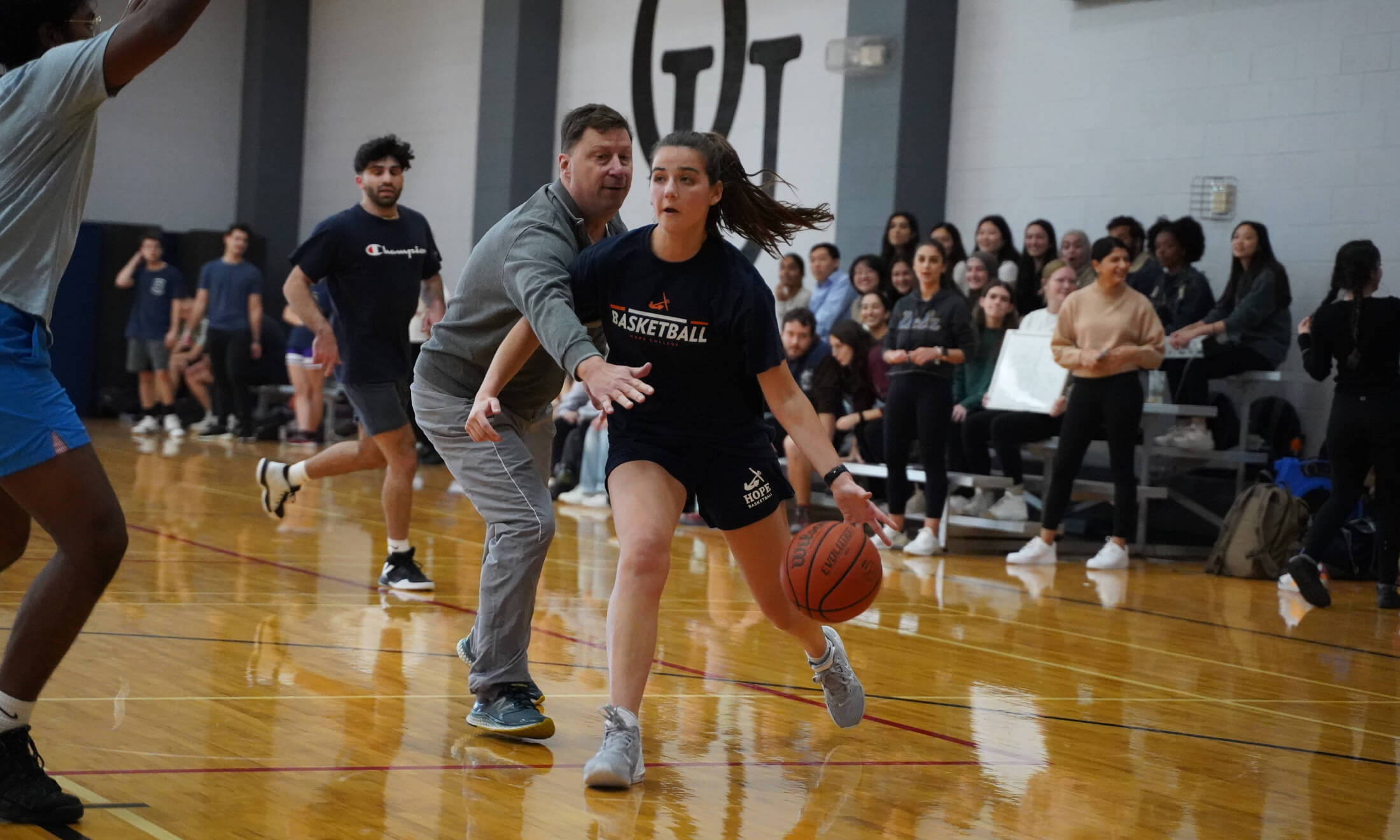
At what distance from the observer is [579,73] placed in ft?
48.2

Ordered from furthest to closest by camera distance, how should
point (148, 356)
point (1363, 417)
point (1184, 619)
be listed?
point (148, 356) → point (1363, 417) → point (1184, 619)

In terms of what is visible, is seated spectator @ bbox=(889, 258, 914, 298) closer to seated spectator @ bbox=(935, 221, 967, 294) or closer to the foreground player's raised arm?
seated spectator @ bbox=(935, 221, 967, 294)

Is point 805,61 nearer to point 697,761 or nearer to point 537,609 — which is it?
point 537,609

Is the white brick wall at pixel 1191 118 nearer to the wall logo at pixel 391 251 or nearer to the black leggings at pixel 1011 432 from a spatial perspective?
the black leggings at pixel 1011 432

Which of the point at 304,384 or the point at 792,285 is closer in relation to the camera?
the point at 792,285

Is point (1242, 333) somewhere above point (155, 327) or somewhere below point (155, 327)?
above

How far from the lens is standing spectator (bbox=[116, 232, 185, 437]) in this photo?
14.8 metres

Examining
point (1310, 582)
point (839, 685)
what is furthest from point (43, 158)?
point (1310, 582)

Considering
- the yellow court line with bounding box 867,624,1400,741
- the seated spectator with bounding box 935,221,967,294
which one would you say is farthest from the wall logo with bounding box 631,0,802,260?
the yellow court line with bounding box 867,624,1400,741

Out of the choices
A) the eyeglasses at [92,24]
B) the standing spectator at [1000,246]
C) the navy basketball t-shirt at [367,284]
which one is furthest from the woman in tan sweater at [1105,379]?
the eyeglasses at [92,24]

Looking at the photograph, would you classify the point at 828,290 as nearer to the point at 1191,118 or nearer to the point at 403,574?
Result: the point at 1191,118

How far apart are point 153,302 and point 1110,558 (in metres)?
10.4

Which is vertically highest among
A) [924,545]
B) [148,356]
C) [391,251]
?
[391,251]

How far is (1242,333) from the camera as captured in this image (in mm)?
8789
